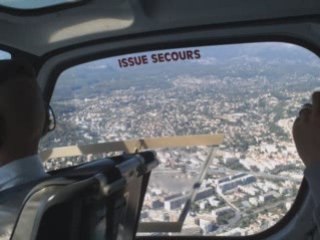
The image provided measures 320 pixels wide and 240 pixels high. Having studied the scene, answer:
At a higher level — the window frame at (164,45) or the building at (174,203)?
the window frame at (164,45)

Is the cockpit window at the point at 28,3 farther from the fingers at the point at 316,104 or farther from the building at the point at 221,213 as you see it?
the fingers at the point at 316,104

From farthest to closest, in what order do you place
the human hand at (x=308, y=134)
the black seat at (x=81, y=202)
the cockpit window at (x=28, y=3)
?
the cockpit window at (x=28, y=3)
the black seat at (x=81, y=202)
the human hand at (x=308, y=134)

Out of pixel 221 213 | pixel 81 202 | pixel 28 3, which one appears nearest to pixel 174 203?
pixel 221 213

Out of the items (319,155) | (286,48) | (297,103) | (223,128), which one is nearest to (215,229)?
(223,128)

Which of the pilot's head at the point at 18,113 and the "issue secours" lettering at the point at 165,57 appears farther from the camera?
the "issue secours" lettering at the point at 165,57

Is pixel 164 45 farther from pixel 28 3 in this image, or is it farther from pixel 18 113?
pixel 18 113

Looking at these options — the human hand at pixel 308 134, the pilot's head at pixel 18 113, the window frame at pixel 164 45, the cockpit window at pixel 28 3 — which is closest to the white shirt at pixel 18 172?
the pilot's head at pixel 18 113

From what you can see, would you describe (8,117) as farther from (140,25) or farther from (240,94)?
(240,94)

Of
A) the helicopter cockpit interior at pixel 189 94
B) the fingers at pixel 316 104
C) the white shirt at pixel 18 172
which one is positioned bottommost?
the helicopter cockpit interior at pixel 189 94
